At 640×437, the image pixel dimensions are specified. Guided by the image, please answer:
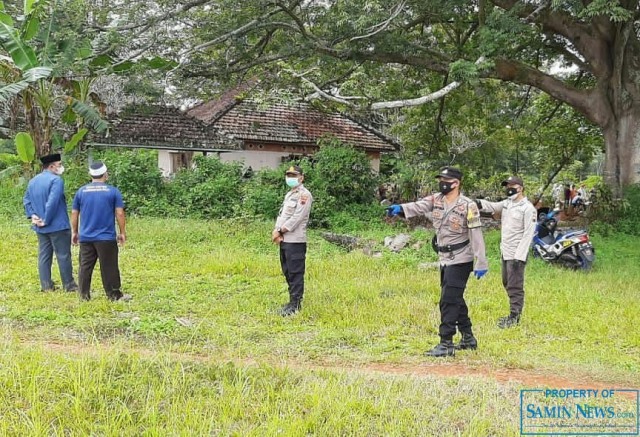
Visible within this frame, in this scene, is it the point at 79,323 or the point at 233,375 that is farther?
the point at 79,323

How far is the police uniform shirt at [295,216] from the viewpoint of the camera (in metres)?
6.96

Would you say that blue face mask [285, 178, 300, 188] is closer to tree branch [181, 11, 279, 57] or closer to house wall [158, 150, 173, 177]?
tree branch [181, 11, 279, 57]

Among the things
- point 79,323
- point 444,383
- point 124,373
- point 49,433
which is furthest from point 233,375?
point 79,323

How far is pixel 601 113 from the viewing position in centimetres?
1527

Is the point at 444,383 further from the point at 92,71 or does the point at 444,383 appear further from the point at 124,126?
the point at 124,126

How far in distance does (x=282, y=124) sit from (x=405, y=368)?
1716 cm

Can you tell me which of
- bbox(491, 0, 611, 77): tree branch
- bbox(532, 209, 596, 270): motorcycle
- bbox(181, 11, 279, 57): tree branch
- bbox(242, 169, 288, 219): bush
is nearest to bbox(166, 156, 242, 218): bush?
bbox(242, 169, 288, 219): bush

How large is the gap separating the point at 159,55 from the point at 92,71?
1.51 metres

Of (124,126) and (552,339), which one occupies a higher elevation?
(124,126)

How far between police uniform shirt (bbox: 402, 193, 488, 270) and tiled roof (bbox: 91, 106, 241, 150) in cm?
1381

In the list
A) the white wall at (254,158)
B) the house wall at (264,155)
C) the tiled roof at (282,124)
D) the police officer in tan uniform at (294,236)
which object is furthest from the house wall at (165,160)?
the police officer in tan uniform at (294,236)

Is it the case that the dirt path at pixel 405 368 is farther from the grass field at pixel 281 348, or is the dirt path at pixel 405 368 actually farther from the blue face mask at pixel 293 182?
the blue face mask at pixel 293 182

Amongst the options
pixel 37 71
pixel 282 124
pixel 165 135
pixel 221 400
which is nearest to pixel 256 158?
pixel 282 124

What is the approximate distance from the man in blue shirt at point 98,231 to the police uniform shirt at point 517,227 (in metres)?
4.66
